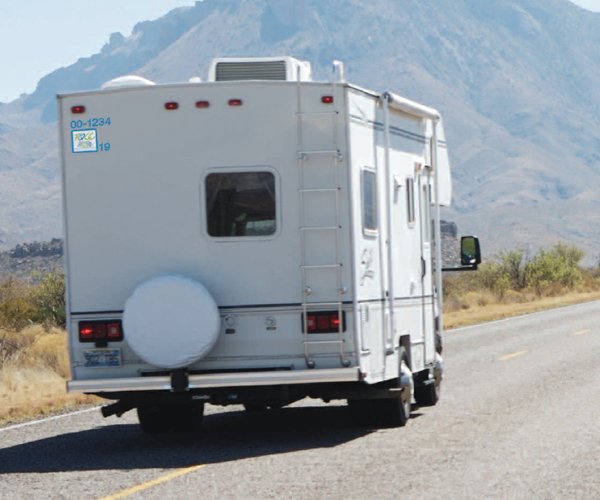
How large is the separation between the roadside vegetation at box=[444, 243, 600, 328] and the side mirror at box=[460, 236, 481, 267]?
2517 centimetres

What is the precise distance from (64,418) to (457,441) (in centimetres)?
489

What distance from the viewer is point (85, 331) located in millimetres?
10445

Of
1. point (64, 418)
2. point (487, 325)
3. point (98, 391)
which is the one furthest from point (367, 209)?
point (487, 325)

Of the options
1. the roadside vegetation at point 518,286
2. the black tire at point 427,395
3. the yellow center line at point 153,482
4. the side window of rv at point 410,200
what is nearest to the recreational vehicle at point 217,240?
the yellow center line at point 153,482

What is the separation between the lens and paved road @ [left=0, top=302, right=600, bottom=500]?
8375 mm

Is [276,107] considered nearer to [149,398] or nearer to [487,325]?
[149,398]

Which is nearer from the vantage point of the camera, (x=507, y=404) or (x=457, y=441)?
(x=457, y=441)

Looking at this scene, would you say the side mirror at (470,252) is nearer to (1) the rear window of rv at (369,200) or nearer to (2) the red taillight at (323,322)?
(1) the rear window of rv at (369,200)

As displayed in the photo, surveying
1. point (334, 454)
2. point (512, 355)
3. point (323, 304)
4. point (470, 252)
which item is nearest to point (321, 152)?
point (323, 304)

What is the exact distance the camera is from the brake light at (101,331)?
34.1ft

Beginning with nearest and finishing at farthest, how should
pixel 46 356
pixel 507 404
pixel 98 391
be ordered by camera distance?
1. pixel 98 391
2. pixel 507 404
3. pixel 46 356

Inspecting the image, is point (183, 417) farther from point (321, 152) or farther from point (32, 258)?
point (32, 258)

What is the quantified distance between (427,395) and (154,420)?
3.29 meters

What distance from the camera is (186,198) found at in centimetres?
1038
